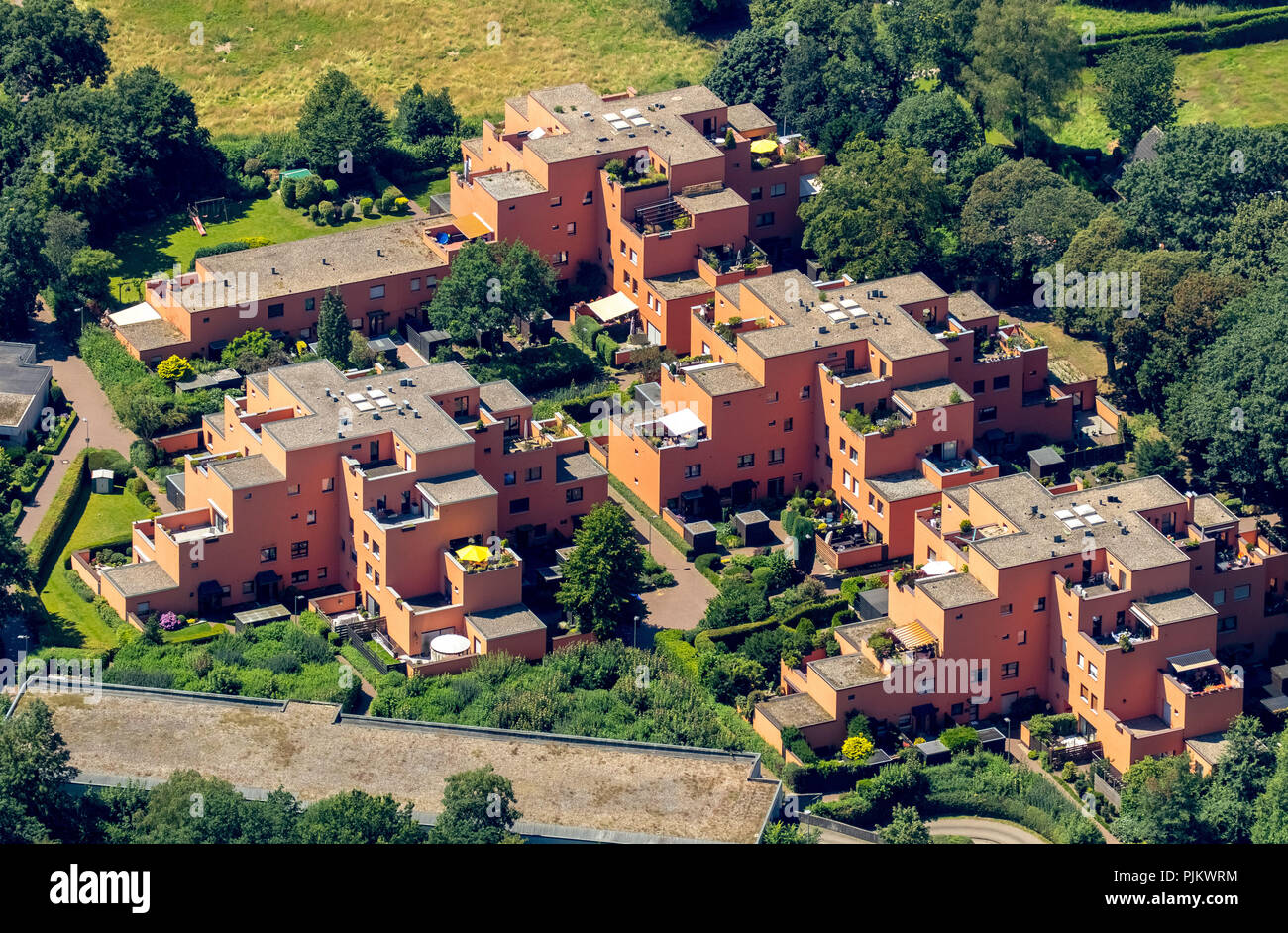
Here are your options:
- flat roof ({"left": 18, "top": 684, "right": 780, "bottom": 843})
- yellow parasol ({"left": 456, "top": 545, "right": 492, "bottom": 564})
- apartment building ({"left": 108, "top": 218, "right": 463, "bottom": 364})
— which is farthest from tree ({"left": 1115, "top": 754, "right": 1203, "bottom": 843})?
apartment building ({"left": 108, "top": 218, "right": 463, "bottom": 364})

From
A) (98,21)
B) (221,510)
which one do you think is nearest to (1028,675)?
(221,510)

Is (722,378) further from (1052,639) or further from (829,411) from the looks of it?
(1052,639)

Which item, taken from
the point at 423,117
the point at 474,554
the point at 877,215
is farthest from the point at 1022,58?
the point at 474,554

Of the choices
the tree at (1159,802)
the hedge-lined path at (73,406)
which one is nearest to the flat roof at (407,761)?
the tree at (1159,802)

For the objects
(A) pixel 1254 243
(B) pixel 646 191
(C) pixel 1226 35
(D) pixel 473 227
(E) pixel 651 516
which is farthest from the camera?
(C) pixel 1226 35

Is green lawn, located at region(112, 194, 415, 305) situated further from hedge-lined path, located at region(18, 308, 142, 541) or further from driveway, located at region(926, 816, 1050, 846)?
driveway, located at region(926, 816, 1050, 846)

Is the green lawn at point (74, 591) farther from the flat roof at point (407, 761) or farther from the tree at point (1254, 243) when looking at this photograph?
the tree at point (1254, 243)

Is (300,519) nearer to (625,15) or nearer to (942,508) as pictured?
(942,508)
